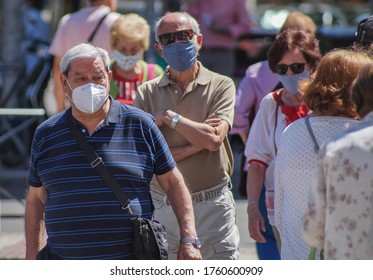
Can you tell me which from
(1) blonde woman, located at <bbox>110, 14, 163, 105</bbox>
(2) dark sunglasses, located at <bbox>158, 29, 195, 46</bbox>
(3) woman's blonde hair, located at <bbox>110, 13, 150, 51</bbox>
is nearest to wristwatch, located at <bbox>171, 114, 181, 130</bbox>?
(2) dark sunglasses, located at <bbox>158, 29, 195, 46</bbox>

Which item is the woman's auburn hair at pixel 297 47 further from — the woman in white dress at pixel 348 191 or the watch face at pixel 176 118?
the woman in white dress at pixel 348 191

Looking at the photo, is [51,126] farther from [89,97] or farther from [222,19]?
[222,19]

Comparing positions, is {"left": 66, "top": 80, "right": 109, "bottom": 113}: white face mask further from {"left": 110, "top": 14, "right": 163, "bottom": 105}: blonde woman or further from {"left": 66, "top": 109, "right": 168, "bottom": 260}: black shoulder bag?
{"left": 110, "top": 14, "right": 163, "bottom": 105}: blonde woman

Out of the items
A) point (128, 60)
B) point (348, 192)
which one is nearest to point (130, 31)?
point (128, 60)

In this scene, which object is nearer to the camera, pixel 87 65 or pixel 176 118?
pixel 87 65

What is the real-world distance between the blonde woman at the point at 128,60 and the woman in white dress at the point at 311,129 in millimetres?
2125

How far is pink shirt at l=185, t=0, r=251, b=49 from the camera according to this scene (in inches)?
471

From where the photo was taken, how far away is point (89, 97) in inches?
187

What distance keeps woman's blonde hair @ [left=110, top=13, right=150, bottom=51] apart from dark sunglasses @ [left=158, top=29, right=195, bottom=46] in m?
1.35

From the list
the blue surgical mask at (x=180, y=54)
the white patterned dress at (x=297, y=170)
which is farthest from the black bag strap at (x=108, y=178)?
the blue surgical mask at (x=180, y=54)

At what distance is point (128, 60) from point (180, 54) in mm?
1274

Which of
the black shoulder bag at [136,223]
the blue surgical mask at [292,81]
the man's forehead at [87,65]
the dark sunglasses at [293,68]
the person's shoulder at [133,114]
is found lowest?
the black shoulder bag at [136,223]

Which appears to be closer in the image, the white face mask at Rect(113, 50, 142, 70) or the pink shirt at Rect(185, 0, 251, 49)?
the white face mask at Rect(113, 50, 142, 70)

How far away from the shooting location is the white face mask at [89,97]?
4.75m
